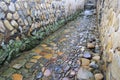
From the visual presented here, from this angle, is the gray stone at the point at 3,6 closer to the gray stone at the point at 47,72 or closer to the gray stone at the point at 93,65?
the gray stone at the point at 47,72

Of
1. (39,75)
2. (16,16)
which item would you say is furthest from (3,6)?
(39,75)

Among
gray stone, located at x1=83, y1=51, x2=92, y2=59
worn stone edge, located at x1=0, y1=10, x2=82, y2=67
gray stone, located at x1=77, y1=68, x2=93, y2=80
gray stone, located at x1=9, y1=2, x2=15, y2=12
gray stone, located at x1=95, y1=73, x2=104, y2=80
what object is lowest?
gray stone, located at x1=77, y1=68, x2=93, y2=80

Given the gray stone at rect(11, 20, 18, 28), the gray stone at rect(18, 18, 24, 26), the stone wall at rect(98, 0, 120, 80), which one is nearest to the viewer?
the stone wall at rect(98, 0, 120, 80)

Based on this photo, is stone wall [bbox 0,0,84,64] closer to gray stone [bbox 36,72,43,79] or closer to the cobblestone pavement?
the cobblestone pavement

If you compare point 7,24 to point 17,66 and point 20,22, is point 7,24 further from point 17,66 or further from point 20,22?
point 17,66

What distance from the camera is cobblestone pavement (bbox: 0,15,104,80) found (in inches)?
78.6

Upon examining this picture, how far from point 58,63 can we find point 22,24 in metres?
0.81

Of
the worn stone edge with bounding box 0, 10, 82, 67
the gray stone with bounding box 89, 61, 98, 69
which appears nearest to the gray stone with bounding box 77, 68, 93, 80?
the gray stone with bounding box 89, 61, 98, 69

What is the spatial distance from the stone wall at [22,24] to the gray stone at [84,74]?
0.96 meters

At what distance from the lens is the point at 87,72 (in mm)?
2033

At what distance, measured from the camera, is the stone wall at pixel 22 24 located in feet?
6.99

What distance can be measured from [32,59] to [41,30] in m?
0.84

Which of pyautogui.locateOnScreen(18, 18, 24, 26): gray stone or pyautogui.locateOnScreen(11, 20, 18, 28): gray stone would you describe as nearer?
pyautogui.locateOnScreen(11, 20, 18, 28): gray stone

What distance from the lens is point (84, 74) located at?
200cm
